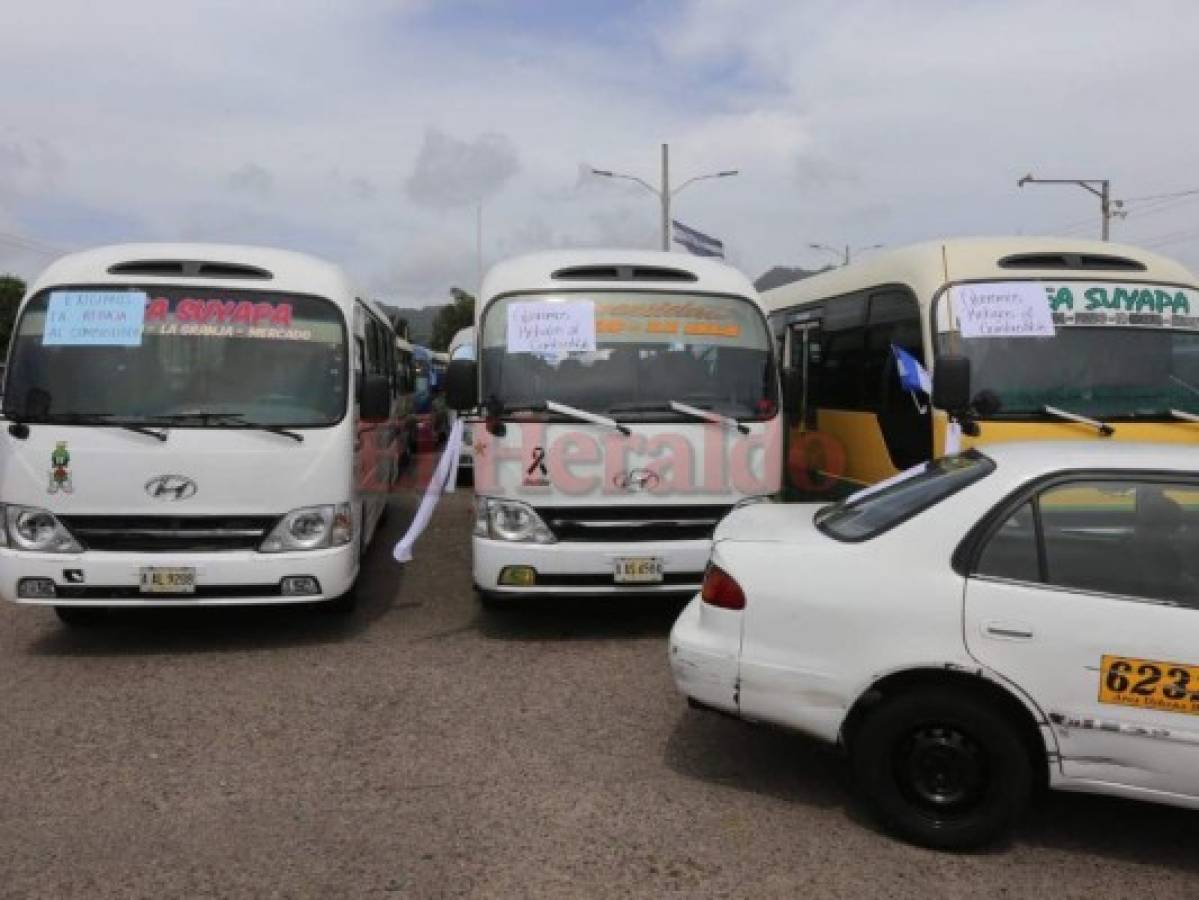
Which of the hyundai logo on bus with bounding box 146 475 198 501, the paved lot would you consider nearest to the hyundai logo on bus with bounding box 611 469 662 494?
the paved lot

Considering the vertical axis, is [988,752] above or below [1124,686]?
below

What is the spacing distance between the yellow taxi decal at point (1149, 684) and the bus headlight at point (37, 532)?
17.9ft

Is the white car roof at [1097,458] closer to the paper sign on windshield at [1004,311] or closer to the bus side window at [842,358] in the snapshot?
the paper sign on windshield at [1004,311]

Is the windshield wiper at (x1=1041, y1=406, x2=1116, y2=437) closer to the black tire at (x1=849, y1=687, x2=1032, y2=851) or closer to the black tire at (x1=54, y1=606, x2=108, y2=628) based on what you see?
the black tire at (x1=849, y1=687, x2=1032, y2=851)

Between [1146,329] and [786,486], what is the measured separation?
13.3 feet

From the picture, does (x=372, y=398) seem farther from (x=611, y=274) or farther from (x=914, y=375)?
(x=914, y=375)

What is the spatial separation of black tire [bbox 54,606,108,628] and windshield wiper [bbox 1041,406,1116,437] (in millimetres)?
6467

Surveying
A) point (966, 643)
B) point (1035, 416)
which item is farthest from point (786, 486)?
point (966, 643)

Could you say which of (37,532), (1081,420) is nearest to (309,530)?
(37,532)

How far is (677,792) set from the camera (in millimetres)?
4305

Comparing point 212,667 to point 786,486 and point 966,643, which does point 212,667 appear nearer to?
point 966,643

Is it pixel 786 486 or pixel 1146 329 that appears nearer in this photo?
pixel 1146 329

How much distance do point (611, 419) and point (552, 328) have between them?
75 cm

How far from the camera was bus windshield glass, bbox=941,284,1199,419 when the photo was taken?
6758mm
